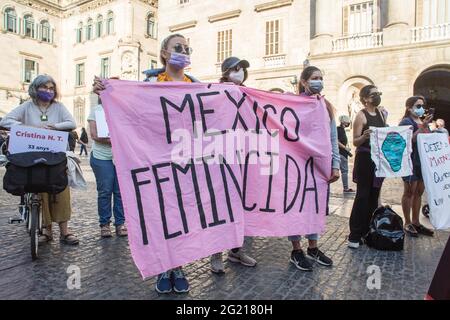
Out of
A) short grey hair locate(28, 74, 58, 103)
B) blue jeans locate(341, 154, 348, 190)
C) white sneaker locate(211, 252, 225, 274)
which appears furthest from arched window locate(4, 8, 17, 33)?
white sneaker locate(211, 252, 225, 274)

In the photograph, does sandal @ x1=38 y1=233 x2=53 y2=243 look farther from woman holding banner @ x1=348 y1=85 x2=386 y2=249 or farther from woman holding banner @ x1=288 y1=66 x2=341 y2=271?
woman holding banner @ x1=348 y1=85 x2=386 y2=249

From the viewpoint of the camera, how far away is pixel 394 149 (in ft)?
14.9

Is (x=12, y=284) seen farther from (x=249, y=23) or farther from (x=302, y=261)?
(x=249, y=23)

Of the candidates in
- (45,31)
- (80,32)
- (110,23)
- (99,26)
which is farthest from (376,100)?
(45,31)

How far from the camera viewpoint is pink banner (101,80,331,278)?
2965mm

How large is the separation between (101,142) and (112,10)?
109 feet

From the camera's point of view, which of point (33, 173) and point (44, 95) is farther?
point (44, 95)

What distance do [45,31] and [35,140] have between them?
129ft

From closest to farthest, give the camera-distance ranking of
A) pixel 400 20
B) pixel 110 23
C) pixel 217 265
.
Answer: pixel 217 265, pixel 400 20, pixel 110 23

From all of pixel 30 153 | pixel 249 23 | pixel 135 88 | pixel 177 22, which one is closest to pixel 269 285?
pixel 135 88

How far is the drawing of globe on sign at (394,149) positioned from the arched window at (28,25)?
→ 129 ft

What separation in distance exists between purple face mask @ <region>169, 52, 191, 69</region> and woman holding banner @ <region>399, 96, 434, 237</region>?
11.1 ft

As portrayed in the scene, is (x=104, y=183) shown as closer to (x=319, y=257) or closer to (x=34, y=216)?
(x=34, y=216)

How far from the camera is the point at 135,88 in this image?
311cm
